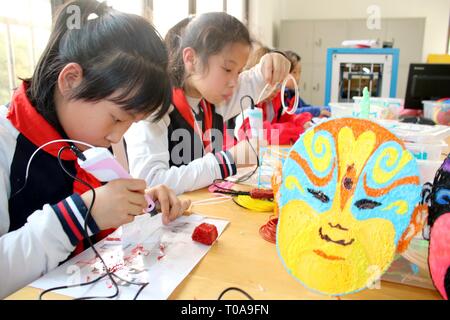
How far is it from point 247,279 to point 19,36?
120 cm

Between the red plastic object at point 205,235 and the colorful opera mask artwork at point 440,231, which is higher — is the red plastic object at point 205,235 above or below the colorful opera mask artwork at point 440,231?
below

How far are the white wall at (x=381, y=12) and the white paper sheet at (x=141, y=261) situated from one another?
3.44 meters

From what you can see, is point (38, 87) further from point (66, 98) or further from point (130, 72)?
point (130, 72)

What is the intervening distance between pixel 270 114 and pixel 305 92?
2.73 m

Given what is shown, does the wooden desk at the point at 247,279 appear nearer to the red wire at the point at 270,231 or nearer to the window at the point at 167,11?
the red wire at the point at 270,231

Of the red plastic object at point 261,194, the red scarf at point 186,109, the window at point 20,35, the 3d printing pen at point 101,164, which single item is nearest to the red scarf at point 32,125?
the 3d printing pen at point 101,164

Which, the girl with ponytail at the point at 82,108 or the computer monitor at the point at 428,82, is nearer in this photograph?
the girl with ponytail at the point at 82,108

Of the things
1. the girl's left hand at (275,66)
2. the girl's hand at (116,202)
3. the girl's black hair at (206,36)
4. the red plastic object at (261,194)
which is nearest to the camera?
the girl's hand at (116,202)

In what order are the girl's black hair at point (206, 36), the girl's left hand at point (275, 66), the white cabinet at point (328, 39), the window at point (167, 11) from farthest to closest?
the white cabinet at point (328, 39) < the window at point (167, 11) < the girl's left hand at point (275, 66) < the girl's black hair at point (206, 36)

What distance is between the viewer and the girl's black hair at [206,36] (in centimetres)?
100

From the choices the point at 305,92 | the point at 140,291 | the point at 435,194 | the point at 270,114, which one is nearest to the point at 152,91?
the point at 140,291

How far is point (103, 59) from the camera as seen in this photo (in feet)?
1.98

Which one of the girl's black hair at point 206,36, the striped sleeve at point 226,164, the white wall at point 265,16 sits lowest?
the striped sleeve at point 226,164

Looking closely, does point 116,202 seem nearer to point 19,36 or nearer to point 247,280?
point 247,280
